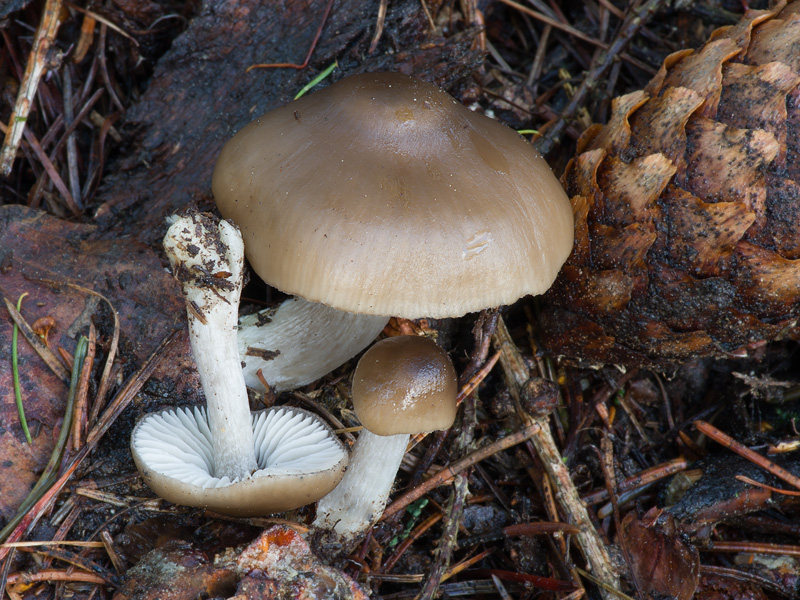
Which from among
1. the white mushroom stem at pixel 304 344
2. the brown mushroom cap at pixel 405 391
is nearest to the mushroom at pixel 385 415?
the brown mushroom cap at pixel 405 391

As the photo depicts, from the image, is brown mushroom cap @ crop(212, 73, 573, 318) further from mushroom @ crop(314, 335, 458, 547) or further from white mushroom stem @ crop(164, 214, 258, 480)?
mushroom @ crop(314, 335, 458, 547)

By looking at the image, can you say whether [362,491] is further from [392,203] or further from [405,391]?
[392,203]

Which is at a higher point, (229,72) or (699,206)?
(229,72)

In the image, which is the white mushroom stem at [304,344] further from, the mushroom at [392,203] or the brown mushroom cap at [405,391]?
the mushroom at [392,203]

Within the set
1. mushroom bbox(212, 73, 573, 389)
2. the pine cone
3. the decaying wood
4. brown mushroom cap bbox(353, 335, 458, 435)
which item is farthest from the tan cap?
the pine cone

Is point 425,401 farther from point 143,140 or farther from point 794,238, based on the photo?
point 143,140

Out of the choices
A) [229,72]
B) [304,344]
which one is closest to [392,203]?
[304,344]
